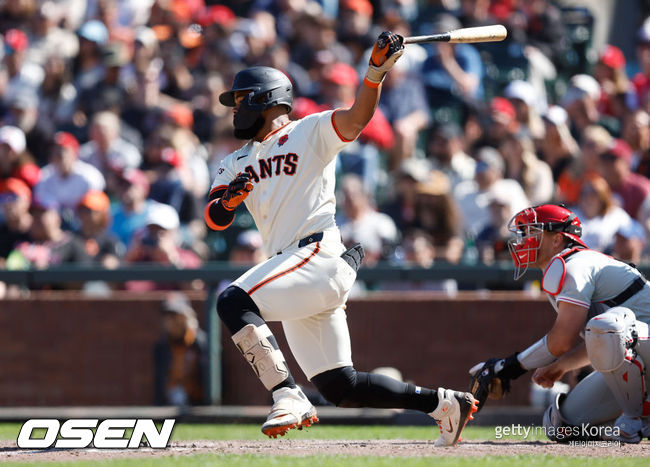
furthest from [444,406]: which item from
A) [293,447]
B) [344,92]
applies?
[344,92]

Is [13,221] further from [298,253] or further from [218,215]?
[298,253]

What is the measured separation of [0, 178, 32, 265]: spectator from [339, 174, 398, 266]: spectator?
3.14 m

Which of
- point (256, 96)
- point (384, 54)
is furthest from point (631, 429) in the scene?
point (256, 96)

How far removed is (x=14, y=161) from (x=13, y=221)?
3.65ft

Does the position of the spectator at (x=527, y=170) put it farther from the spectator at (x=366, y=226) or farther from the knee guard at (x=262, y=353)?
the knee guard at (x=262, y=353)

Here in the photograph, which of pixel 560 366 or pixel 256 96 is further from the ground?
pixel 256 96

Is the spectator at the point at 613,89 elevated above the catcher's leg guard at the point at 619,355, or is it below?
above

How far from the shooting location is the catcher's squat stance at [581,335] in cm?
600

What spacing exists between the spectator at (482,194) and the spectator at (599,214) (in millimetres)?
702

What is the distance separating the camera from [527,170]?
34.3 ft

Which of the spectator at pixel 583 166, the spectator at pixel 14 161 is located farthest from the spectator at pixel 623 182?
the spectator at pixel 14 161

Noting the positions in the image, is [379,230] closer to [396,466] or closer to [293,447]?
[293,447]

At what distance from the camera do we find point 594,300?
6.25m

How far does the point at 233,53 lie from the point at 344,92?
1.94 metres
